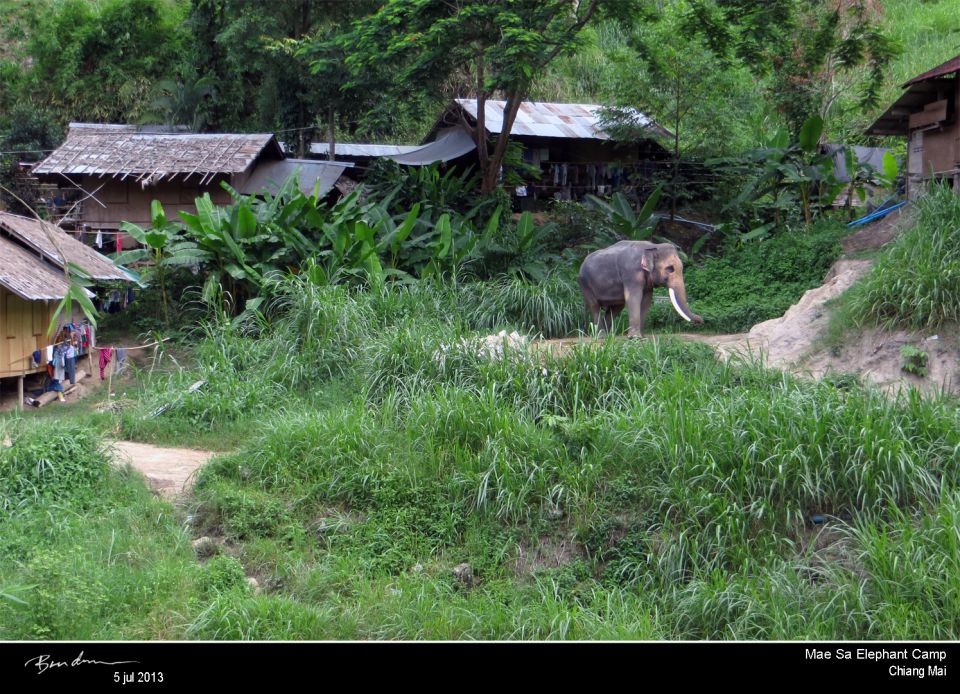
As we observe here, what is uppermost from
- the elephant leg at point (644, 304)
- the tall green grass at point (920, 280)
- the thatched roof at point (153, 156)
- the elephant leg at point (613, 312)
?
the thatched roof at point (153, 156)

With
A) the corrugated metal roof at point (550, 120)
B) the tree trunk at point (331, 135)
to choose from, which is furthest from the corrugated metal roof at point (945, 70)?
the tree trunk at point (331, 135)

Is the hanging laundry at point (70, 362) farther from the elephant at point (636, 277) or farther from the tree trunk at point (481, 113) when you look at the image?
the tree trunk at point (481, 113)

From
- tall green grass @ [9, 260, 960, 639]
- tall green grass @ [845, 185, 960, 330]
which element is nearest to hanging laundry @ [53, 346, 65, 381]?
tall green grass @ [9, 260, 960, 639]

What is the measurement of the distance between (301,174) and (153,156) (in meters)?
2.52

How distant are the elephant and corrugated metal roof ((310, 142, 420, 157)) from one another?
33.9 ft

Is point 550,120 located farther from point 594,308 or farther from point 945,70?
point 594,308

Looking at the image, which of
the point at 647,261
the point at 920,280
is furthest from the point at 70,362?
the point at 920,280

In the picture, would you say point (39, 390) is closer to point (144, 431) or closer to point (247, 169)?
point (144, 431)

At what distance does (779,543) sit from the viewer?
19.2 feet

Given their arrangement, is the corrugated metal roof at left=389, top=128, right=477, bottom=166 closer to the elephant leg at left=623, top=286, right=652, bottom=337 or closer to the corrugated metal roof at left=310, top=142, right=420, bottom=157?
the corrugated metal roof at left=310, top=142, right=420, bottom=157

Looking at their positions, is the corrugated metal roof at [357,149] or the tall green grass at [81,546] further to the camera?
the corrugated metal roof at [357,149]

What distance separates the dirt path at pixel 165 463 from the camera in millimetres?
7156

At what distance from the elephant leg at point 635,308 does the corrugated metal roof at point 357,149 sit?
10.8 meters

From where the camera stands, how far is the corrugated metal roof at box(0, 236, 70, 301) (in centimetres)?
958
